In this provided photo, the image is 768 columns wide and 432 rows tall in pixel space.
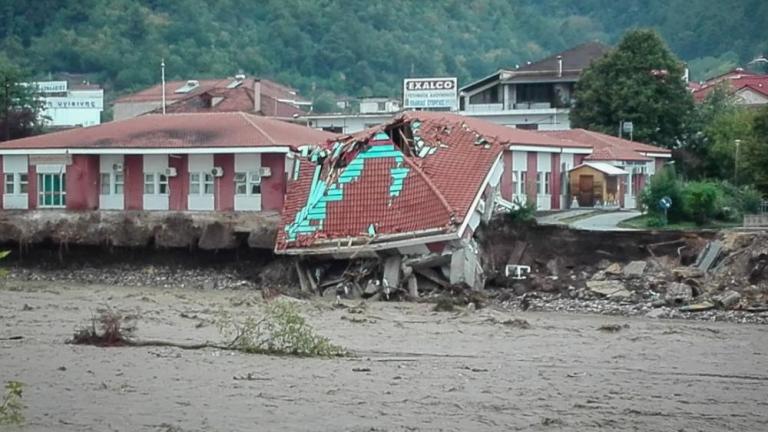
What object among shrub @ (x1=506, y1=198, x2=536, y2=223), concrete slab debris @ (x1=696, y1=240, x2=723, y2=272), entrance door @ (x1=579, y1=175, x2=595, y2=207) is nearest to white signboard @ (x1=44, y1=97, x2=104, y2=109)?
entrance door @ (x1=579, y1=175, x2=595, y2=207)

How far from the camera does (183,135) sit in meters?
54.7

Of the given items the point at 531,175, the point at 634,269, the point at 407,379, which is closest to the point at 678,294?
the point at 634,269

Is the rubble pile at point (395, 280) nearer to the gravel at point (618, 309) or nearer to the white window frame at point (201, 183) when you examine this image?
the gravel at point (618, 309)

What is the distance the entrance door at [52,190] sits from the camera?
55000 mm

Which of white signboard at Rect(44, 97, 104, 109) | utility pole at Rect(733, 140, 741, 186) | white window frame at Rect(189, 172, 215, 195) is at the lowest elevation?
white window frame at Rect(189, 172, 215, 195)

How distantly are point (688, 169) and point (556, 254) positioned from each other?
2956 centimetres

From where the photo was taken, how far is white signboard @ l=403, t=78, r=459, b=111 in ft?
249

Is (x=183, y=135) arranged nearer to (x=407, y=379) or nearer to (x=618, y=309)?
(x=618, y=309)

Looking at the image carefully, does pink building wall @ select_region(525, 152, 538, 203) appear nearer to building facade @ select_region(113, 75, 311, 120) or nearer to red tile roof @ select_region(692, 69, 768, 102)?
building facade @ select_region(113, 75, 311, 120)

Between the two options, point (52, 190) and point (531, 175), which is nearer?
point (52, 190)

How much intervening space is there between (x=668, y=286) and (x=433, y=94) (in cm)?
3582

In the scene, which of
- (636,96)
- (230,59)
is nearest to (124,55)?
(230,59)

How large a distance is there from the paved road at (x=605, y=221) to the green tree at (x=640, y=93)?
57.6 feet

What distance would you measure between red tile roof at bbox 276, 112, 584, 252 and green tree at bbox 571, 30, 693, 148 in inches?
1061
